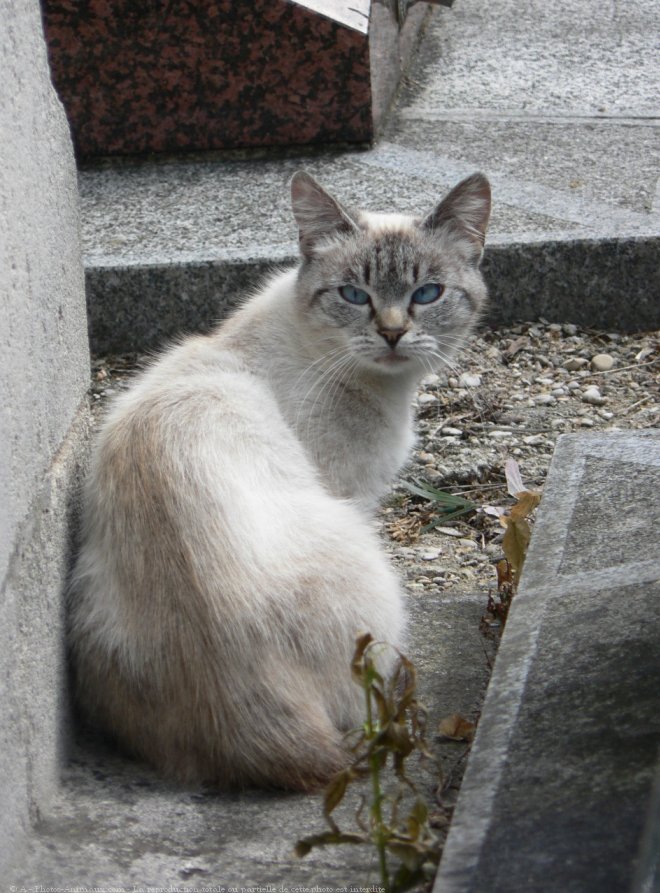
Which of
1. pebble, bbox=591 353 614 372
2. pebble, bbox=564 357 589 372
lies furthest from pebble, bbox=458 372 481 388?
pebble, bbox=591 353 614 372

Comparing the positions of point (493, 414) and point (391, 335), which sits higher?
point (391, 335)

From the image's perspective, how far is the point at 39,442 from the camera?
239cm

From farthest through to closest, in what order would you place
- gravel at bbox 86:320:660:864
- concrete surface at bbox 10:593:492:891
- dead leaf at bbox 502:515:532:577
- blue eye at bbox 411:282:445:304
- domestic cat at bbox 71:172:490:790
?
gravel at bbox 86:320:660:864
blue eye at bbox 411:282:445:304
dead leaf at bbox 502:515:532:577
domestic cat at bbox 71:172:490:790
concrete surface at bbox 10:593:492:891

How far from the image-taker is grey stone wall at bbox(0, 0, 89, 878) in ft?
7.00

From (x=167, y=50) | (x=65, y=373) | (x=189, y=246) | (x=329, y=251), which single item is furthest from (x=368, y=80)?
(x=65, y=373)

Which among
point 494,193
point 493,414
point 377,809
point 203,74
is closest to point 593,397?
point 493,414

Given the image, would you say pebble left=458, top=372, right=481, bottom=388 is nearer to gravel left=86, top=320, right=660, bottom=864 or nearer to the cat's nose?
gravel left=86, top=320, right=660, bottom=864

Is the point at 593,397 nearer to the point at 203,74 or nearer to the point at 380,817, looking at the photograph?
the point at 203,74

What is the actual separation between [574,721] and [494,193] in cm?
362

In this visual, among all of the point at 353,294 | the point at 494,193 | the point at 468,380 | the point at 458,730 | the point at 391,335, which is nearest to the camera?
the point at 458,730

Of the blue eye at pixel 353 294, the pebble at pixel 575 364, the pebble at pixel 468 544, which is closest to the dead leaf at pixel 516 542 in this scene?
the pebble at pixel 468 544

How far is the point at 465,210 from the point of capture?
3516mm

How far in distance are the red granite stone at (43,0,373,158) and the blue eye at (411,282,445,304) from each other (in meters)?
2.32

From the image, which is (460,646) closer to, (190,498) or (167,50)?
(190,498)
